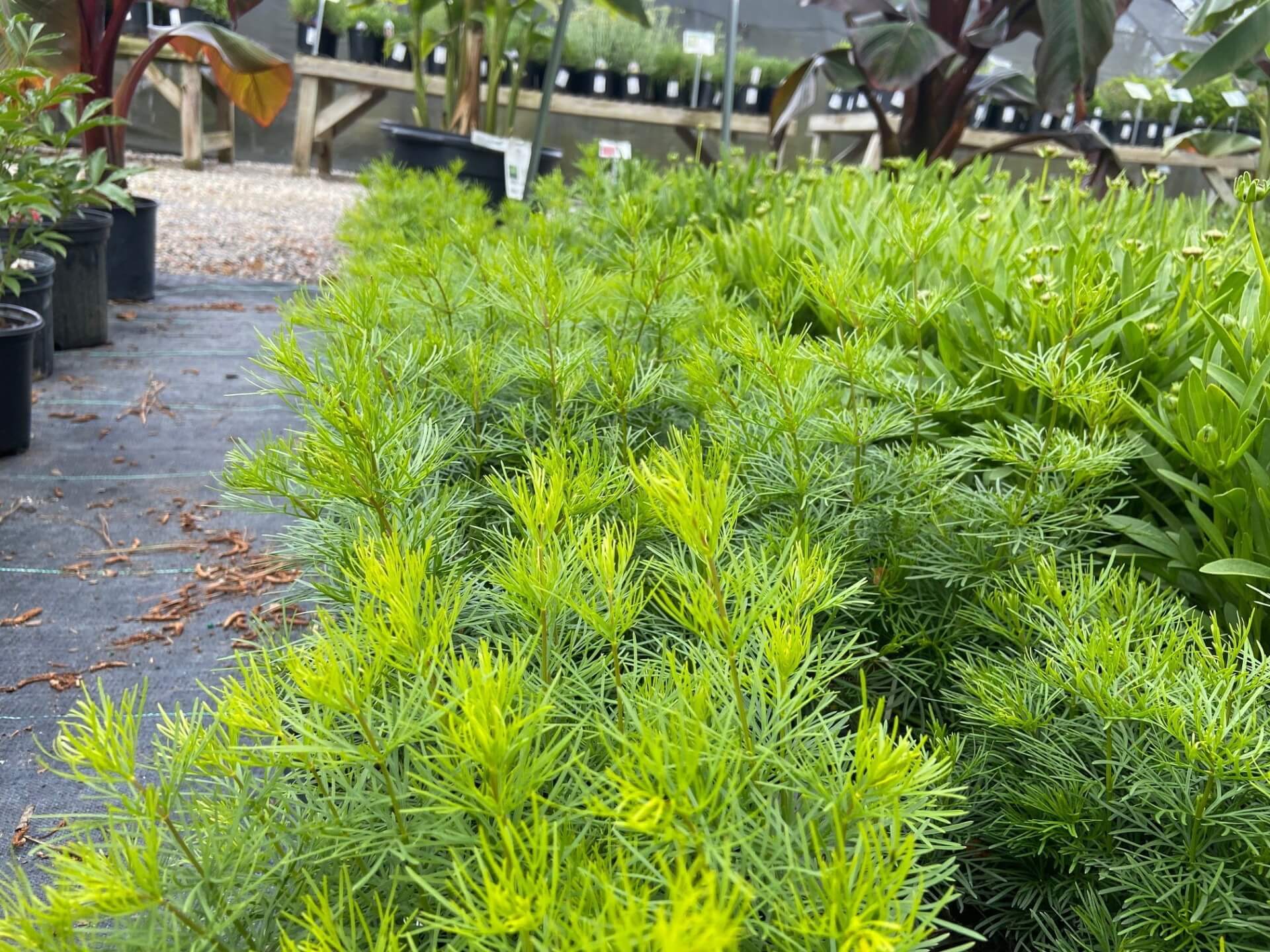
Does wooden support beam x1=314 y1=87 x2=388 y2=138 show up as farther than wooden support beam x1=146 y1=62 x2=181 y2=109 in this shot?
Yes

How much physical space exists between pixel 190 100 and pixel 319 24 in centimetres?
94

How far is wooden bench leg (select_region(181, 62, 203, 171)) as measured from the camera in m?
5.67

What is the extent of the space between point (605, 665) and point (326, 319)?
2.15 ft

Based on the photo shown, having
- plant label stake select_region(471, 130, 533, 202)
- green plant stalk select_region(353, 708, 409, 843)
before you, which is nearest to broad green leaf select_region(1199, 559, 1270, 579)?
green plant stalk select_region(353, 708, 409, 843)

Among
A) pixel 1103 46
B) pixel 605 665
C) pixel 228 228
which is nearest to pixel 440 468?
pixel 605 665

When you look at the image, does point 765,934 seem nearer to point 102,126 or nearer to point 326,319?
point 326,319

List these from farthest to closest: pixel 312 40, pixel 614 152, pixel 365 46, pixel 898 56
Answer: pixel 365 46 < pixel 312 40 < pixel 614 152 < pixel 898 56

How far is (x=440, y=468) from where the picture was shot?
0.87 metres

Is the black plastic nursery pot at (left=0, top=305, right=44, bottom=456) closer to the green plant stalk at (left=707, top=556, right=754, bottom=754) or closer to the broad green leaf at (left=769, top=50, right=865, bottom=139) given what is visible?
the green plant stalk at (left=707, top=556, right=754, bottom=754)

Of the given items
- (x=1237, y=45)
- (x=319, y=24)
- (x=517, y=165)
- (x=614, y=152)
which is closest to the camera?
(x=1237, y=45)

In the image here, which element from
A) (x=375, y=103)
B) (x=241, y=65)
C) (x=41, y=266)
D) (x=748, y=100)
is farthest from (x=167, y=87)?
(x=41, y=266)

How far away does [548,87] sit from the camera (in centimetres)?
294

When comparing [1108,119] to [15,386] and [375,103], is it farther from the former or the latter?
[15,386]

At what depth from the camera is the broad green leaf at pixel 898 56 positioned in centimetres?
278
